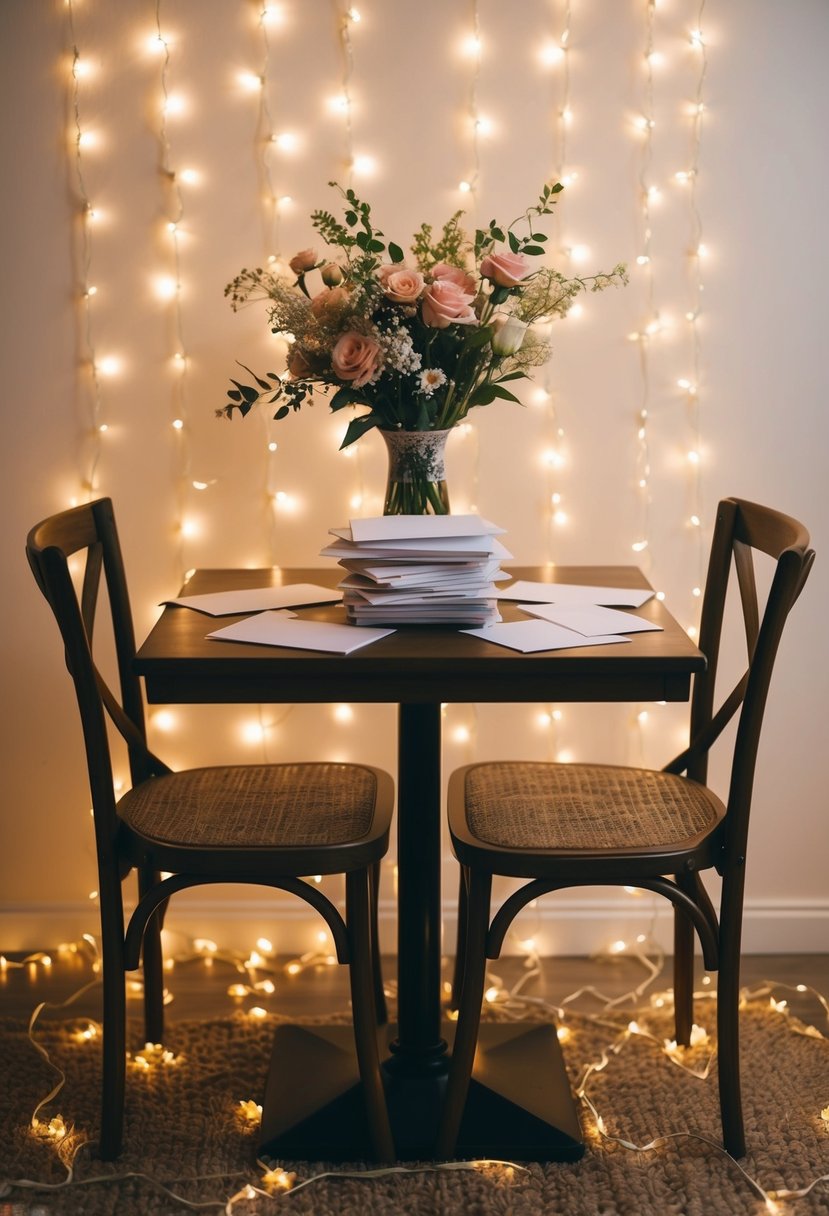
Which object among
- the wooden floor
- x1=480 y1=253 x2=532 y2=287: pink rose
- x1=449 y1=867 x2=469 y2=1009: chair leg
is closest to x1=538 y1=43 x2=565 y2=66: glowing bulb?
x1=480 y1=253 x2=532 y2=287: pink rose

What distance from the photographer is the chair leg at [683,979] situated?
217 centimetres

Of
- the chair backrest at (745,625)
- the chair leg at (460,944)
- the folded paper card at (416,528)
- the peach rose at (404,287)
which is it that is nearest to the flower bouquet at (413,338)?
the peach rose at (404,287)

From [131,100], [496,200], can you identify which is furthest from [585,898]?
[131,100]

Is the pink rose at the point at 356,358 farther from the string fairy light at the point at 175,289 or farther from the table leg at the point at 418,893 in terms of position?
the string fairy light at the point at 175,289

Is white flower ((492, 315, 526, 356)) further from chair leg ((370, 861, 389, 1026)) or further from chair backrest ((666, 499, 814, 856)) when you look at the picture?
chair leg ((370, 861, 389, 1026))

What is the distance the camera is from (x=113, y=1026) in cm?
185

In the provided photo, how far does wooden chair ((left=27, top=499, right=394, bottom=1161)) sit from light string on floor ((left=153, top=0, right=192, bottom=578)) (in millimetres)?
446

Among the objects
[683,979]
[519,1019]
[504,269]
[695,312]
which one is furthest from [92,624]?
[695,312]

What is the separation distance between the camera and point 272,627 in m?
1.86

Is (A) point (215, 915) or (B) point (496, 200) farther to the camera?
(A) point (215, 915)

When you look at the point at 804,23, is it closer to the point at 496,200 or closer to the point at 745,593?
the point at 496,200

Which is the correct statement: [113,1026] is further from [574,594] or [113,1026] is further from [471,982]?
[574,594]

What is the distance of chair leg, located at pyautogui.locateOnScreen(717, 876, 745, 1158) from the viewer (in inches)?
72.7

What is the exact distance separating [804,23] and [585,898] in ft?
6.07
